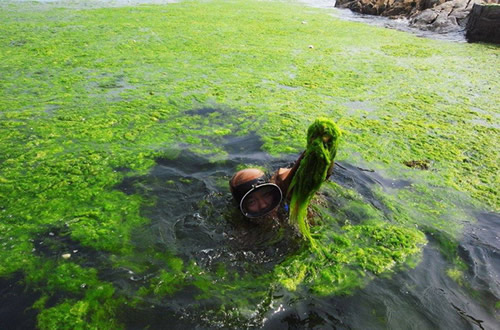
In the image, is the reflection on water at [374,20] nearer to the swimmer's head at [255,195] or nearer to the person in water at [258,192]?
the person in water at [258,192]

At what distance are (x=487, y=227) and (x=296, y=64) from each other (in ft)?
18.9

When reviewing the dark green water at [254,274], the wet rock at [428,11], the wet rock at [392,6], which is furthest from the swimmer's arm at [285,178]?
the wet rock at [392,6]

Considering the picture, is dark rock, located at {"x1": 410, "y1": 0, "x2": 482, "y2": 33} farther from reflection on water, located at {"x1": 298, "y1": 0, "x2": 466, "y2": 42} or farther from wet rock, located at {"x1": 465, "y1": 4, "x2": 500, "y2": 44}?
wet rock, located at {"x1": 465, "y1": 4, "x2": 500, "y2": 44}

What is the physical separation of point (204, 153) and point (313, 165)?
6.87ft

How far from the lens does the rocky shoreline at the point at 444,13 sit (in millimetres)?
11617

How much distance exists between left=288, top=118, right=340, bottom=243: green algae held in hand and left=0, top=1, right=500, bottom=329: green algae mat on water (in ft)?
1.38

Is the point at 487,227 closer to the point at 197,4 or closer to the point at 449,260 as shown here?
the point at 449,260

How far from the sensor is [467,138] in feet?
16.5

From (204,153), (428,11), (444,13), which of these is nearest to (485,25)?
(444,13)

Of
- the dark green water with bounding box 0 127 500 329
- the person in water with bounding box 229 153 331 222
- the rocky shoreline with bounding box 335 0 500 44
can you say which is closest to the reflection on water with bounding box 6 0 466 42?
the rocky shoreline with bounding box 335 0 500 44

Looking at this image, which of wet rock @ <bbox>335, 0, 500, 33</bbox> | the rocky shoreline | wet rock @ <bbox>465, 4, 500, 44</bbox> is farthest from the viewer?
wet rock @ <bbox>335, 0, 500, 33</bbox>

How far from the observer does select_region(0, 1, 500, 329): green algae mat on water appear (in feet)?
8.52

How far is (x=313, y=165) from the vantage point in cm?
263

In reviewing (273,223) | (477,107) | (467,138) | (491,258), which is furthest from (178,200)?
(477,107)
